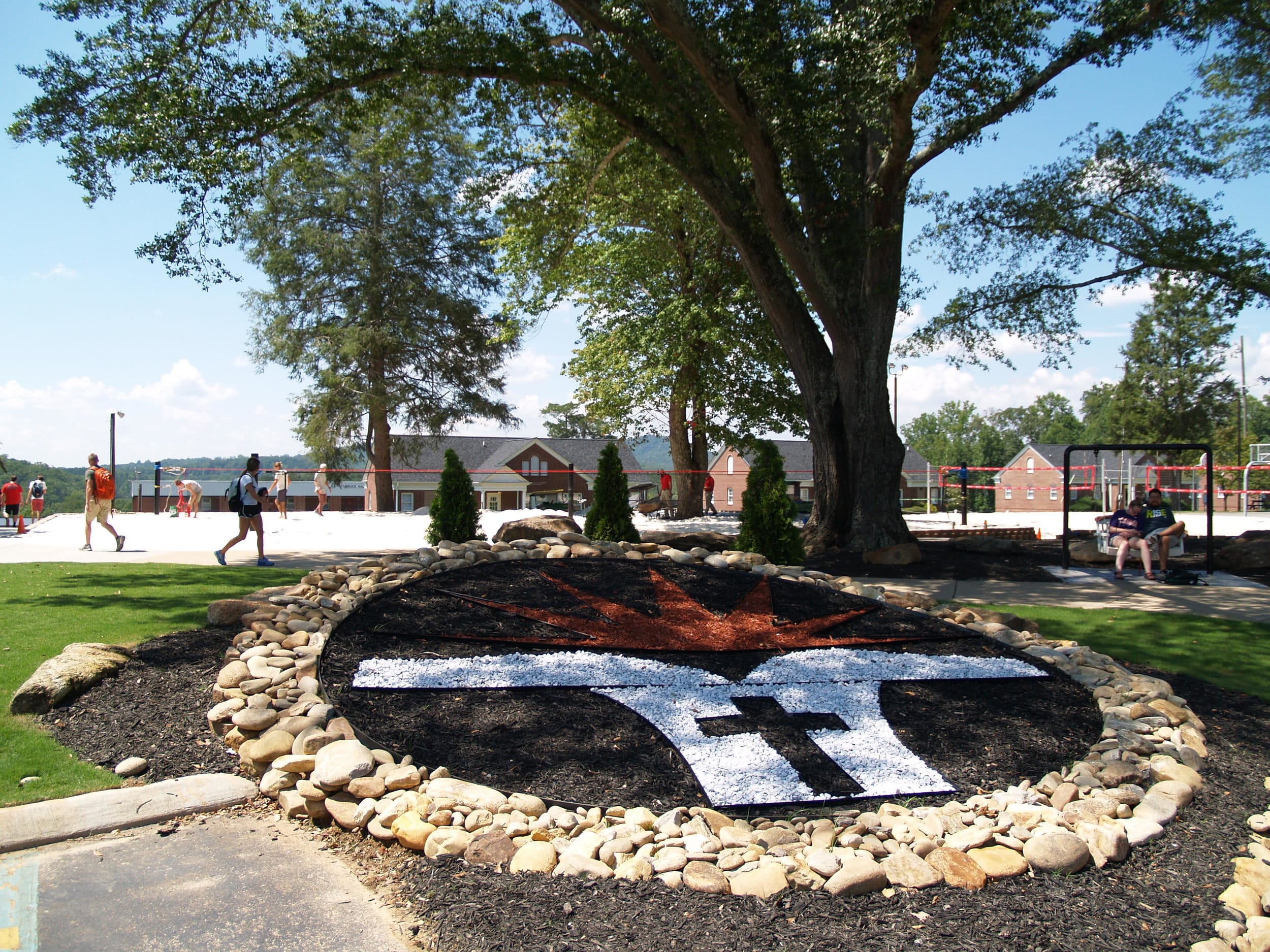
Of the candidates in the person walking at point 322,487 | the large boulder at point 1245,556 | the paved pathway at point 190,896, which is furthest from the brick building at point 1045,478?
the paved pathway at point 190,896

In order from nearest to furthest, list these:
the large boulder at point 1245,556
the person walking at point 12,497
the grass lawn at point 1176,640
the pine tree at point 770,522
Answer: the grass lawn at point 1176,640 → the pine tree at point 770,522 → the large boulder at point 1245,556 → the person walking at point 12,497

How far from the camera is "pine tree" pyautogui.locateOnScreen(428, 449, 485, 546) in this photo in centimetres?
1077

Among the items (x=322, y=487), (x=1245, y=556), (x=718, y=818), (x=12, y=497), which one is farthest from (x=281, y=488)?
(x=718, y=818)

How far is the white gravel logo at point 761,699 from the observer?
416 centimetres

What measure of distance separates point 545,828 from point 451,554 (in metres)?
4.56

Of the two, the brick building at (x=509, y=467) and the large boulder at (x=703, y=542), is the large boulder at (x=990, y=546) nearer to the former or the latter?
the large boulder at (x=703, y=542)

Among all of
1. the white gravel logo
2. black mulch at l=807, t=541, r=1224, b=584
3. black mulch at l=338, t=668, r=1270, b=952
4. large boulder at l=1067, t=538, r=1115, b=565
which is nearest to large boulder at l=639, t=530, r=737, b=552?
black mulch at l=807, t=541, r=1224, b=584

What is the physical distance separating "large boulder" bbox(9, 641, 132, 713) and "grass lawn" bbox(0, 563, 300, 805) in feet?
0.35

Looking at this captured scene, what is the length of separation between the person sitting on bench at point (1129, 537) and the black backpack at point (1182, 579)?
0.19m

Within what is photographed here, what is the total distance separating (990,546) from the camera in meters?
12.6

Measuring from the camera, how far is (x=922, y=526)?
23297 millimetres

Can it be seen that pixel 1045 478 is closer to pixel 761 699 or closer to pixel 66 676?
pixel 761 699

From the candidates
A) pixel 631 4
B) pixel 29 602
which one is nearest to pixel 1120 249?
pixel 631 4

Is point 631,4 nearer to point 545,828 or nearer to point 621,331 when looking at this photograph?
point 545,828
